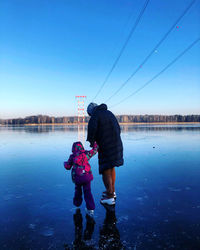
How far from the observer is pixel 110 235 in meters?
2.50

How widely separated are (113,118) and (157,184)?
219cm

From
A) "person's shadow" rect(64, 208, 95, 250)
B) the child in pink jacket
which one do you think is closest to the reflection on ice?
"person's shadow" rect(64, 208, 95, 250)

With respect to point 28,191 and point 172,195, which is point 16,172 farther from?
point 172,195

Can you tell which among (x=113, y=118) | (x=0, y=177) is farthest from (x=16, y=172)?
(x=113, y=118)

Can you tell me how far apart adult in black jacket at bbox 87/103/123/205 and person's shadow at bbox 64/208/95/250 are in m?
0.55

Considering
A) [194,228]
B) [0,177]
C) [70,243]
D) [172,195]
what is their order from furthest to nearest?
[0,177], [172,195], [194,228], [70,243]

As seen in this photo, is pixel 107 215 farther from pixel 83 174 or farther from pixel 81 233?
pixel 83 174

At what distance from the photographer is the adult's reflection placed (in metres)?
2.29

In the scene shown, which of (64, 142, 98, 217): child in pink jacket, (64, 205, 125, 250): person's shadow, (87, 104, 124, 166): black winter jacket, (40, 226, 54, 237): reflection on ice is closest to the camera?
(64, 205, 125, 250): person's shadow

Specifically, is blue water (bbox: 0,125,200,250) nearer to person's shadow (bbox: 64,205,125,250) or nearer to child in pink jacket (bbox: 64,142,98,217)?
person's shadow (bbox: 64,205,125,250)

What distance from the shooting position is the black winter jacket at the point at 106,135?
11.0ft

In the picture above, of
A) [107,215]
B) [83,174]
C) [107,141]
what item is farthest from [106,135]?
[107,215]

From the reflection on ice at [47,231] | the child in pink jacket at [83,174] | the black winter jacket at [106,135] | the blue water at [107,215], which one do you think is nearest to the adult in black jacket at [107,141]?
the black winter jacket at [106,135]

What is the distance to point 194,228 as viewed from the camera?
261cm
